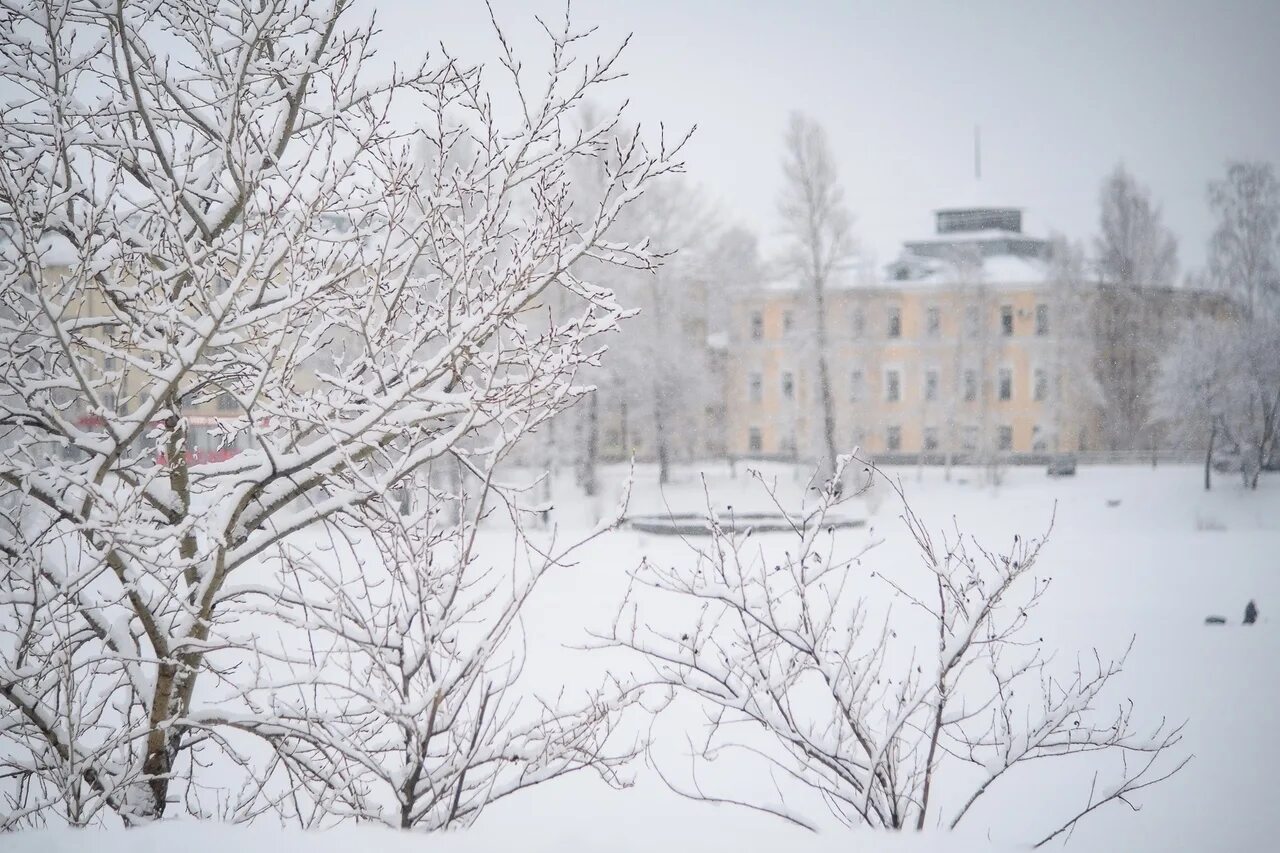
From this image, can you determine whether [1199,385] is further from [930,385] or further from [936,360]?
[930,385]

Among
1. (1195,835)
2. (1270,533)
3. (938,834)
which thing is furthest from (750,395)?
(938,834)

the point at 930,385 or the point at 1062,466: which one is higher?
the point at 930,385

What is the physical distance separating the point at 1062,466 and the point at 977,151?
25724mm

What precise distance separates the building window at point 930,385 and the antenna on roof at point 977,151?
1688 centimetres

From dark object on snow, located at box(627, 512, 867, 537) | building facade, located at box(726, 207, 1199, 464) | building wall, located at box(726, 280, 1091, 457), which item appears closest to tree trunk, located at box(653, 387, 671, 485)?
dark object on snow, located at box(627, 512, 867, 537)

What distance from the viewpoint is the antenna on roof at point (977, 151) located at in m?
52.3

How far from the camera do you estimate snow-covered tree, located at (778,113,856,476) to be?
98.6 ft

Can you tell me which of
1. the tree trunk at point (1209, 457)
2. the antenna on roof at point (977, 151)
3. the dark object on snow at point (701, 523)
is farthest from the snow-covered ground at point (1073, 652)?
the antenna on roof at point (977, 151)

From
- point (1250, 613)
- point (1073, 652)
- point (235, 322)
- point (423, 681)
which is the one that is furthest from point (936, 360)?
point (235, 322)

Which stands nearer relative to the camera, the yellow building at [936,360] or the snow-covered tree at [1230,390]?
the snow-covered tree at [1230,390]

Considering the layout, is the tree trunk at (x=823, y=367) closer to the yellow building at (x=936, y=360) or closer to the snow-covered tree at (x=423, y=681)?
the yellow building at (x=936, y=360)

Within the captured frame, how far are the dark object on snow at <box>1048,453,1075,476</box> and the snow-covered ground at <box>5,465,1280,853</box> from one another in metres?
4.59

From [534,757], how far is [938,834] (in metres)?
1.37

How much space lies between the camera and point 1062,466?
32906 millimetres
